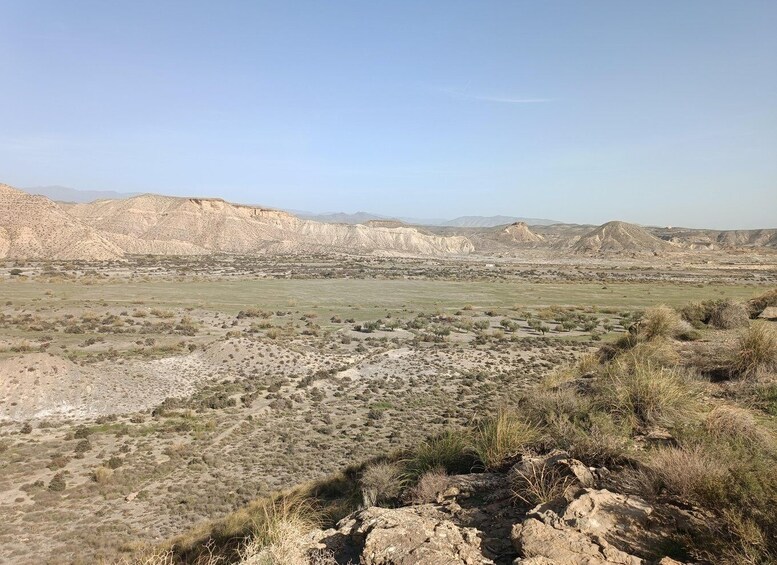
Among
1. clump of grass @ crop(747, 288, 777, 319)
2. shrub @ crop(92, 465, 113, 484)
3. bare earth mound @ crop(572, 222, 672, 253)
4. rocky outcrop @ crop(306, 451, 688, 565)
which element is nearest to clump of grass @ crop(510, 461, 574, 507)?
rocky outcrop @ crop(306, 451, 688, 565)

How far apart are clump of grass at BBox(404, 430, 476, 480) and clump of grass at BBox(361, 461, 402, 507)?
24 centimetres

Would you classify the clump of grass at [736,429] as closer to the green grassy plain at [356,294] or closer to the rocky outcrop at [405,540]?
the rocky outcrop at [405,540]

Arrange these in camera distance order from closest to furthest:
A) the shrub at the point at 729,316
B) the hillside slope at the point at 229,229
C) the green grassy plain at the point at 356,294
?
the shrub at the point at 729,316 → the green grassy plain at the point at 356,294 → the hillside slope at the point at 229,229

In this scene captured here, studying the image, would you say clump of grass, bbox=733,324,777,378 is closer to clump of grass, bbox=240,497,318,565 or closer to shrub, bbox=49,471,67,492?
clump of grass, bbox=240,497,318,565

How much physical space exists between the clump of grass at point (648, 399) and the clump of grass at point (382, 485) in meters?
3.43

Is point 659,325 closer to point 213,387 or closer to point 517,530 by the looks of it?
Result: point 517,530

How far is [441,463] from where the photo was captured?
22.0 ft

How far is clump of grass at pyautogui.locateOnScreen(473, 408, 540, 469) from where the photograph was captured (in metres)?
6.09

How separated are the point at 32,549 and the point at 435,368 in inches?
718

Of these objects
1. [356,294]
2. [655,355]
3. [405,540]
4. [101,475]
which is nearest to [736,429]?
[405,540]

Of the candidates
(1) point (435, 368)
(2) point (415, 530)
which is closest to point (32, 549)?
(2) point (415, 530)

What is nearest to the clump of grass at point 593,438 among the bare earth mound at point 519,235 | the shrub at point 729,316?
the shrub at point 729,316

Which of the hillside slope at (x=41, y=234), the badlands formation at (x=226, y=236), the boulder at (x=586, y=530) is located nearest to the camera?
the boulder at (x=586, y=530)

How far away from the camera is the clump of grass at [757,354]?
8.52m
